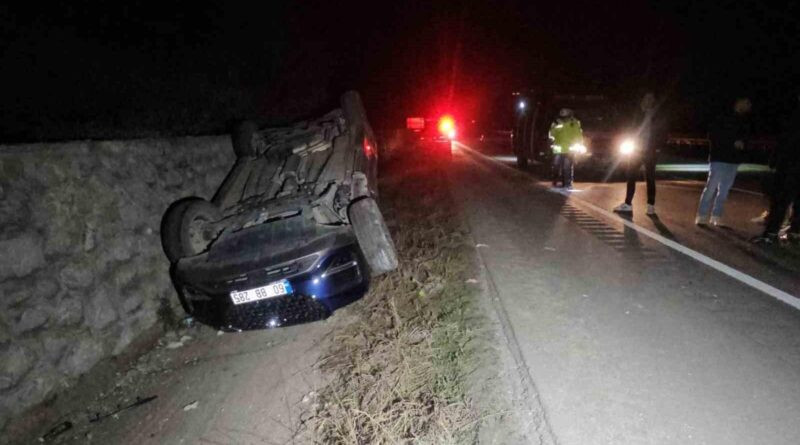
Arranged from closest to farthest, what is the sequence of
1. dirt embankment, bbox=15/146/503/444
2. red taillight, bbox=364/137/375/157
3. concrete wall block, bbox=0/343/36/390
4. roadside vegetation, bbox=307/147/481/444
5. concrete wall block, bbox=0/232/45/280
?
roadside vegetation, bbox=307/147/481/444 → dirt embankment, bbox=15/146/503/444 → concrete wall block, bbox=0/343/36/390 → concrete wall block, bbox=0/232/45/280 → red taillight, bbox=364/137/375/157

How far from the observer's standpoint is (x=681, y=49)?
95.9 feet

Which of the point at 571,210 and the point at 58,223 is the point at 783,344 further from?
the point at 58,223

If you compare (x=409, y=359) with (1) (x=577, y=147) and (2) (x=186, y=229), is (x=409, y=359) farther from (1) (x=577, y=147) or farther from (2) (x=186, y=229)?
(1) (x=577, y=147)

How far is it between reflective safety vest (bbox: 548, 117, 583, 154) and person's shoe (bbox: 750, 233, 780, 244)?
4.74 m

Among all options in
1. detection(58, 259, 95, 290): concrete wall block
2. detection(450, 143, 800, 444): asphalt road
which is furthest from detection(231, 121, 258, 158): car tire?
detection(450, 143, 800, 444): asphalt road

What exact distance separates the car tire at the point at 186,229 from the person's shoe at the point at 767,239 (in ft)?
20.7

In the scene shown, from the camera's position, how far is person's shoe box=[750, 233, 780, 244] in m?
5.70

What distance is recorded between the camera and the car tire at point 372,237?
446cm


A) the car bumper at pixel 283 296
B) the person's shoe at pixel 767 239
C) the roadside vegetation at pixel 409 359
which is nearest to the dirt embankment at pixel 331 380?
the roadside vegetation at pixel 409 359

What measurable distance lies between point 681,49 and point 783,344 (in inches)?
1251

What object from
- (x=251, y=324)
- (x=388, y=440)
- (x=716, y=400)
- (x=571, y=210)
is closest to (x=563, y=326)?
(x=716, y=400)

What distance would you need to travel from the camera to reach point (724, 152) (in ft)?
21.4

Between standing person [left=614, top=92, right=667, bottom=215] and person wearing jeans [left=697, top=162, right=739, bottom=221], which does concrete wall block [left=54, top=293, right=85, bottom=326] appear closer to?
standing person [left=614, top=92, right=667, bottom=215]

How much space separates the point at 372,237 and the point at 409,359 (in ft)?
4.61
